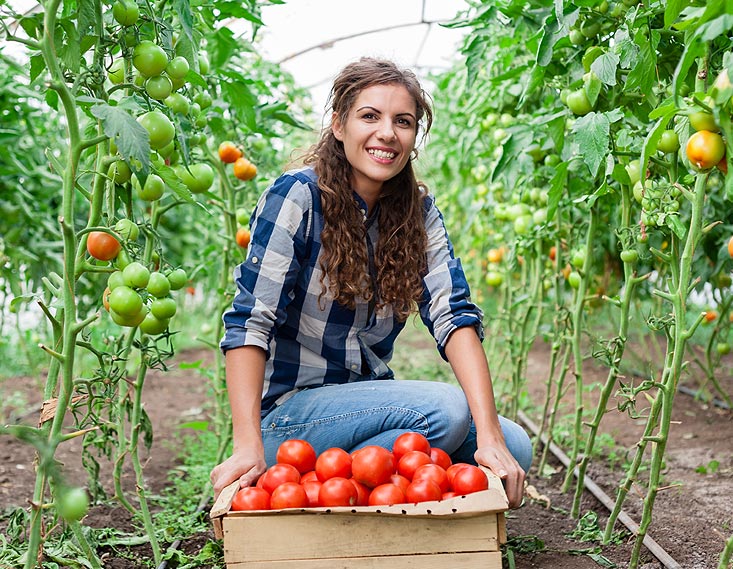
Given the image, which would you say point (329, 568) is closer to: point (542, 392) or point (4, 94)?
point (4, 94)

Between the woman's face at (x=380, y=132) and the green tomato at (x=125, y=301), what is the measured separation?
77 cm

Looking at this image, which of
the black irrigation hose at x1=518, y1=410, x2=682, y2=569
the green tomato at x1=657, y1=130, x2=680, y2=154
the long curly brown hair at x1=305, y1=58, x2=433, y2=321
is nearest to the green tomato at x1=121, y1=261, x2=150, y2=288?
the long curly brown hair at x1=305, y1=58, x2=433, y2=321

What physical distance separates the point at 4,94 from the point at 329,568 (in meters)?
2.10

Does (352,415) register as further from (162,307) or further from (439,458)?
(162,307)

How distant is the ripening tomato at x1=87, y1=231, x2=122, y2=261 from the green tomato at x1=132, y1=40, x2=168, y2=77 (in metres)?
0.30

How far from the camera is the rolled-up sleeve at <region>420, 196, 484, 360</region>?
187 centimetres

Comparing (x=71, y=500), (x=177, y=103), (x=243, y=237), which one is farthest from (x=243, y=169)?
(x=71, y=500)

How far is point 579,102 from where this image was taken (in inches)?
70.6

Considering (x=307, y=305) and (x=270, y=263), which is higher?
(x=270, y=263)

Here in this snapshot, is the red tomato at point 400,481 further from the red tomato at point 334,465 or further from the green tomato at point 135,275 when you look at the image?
the green tomato at point 135,275

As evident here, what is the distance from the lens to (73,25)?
1291 millimetres

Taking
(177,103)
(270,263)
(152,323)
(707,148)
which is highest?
(177,103)

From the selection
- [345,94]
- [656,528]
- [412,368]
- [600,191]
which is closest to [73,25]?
[345,94]

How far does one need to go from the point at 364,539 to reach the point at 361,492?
0.15 metres
